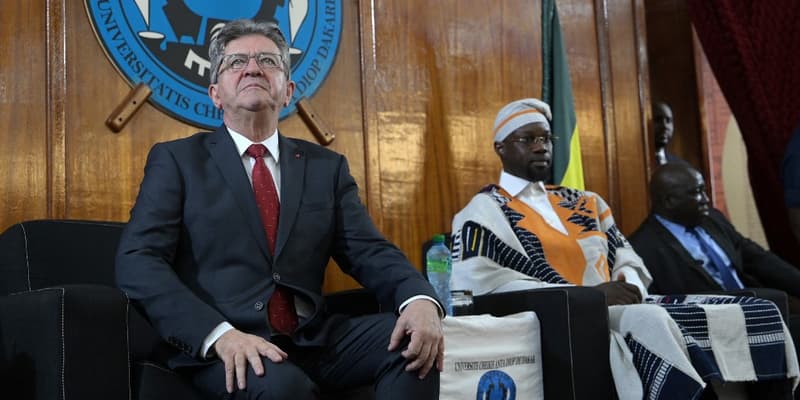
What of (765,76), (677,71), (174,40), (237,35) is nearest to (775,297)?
(765,76)

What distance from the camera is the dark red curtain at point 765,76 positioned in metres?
4.70

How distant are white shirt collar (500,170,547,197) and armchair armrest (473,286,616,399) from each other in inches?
30.4

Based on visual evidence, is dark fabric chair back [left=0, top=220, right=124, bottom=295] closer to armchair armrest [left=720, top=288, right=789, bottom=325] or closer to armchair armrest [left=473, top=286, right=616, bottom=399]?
armchair armrest [left=473, top=286, right=616, bottom=399]

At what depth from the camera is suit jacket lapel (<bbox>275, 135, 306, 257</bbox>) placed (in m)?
2.17

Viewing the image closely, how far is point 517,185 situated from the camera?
3.50 metres

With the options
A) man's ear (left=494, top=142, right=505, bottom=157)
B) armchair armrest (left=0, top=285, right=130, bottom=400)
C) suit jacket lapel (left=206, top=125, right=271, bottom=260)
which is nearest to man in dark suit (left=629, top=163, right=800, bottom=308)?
man's ear (left=494, top=142, right=505, bottom=157)

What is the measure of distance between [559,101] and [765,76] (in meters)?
1.22

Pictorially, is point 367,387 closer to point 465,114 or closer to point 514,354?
point 514,354

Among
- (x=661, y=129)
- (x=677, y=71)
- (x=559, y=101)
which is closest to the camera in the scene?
(x=559, y=101)

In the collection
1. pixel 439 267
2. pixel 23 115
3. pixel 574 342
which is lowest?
pixel 574 342

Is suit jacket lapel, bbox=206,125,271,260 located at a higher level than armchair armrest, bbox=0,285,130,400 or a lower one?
higher

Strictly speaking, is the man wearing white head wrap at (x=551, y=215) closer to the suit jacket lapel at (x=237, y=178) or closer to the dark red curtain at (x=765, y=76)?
the suit jacket lapel at (x=237, y=178)

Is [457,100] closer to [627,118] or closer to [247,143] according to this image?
[627,118]

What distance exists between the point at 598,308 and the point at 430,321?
0.95m
